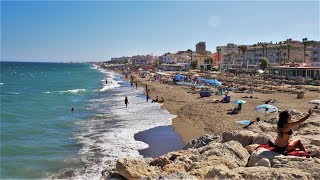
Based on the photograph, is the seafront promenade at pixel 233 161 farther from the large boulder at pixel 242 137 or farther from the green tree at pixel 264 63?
the green tree at pixel 264 63

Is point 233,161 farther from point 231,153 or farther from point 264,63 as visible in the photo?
point 264,63

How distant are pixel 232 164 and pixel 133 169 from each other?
2.22m

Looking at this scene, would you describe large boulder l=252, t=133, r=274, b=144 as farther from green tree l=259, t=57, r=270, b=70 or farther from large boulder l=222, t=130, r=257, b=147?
green tree l=259, t=57, r=270, b=70

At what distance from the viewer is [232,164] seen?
8133 millimetres

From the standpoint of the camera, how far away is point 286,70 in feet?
188

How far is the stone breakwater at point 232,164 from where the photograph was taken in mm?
6559

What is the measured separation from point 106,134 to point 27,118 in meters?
10.6

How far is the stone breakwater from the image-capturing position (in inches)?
258

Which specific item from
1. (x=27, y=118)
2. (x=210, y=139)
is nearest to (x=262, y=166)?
(x=210, y=139)

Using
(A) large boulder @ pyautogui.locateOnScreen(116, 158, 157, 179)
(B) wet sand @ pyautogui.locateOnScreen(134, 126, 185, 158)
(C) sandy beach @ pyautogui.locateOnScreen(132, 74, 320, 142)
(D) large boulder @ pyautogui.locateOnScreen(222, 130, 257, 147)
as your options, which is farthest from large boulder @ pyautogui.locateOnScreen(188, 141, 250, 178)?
(C) sandy beach @ pyautogui.locateOnScreen(132, 74, 320, 142)

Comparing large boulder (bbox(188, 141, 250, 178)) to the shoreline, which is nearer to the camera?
large boulder (bbox(188, 141, 250, 178))

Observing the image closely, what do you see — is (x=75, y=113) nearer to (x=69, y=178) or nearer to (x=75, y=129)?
(x=75, y=129)

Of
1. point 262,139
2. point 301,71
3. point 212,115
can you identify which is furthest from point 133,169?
point 301,71

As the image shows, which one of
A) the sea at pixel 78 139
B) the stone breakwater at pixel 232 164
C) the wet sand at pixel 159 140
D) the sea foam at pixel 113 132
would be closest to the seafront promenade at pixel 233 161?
the stone breakwater at pixel 232 164
